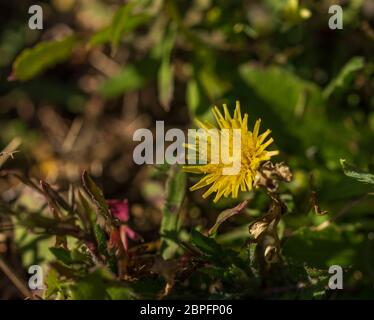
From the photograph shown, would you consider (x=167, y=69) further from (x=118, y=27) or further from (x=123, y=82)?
(x=123, y=82)

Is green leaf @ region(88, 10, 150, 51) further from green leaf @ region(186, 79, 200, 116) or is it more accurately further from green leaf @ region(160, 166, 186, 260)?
green leaf @ region(160, 166, 186, 260)

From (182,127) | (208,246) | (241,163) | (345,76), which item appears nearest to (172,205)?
(208,246)

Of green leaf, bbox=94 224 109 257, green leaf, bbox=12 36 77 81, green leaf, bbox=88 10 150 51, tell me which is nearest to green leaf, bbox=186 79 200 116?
green leaf, bbox=88 10 150 51

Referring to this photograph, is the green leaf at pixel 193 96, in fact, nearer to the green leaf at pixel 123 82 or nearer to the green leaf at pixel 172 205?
the green leaf at pixel 123 82

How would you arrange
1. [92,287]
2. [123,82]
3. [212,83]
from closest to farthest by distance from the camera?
[92,287]
[212,83]
[123,82]

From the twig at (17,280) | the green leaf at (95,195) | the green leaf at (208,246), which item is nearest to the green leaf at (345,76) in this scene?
the green leaf at (208,246)

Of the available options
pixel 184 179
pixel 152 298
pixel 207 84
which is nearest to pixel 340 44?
pixel 207 84
